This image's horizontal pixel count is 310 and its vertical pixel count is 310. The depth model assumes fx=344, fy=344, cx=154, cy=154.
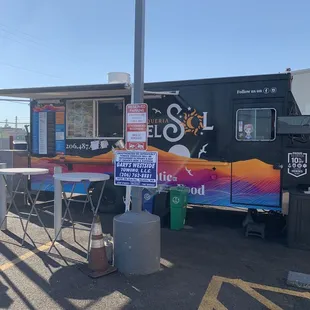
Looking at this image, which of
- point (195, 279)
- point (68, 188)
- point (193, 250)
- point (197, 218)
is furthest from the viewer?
point (68, 188)

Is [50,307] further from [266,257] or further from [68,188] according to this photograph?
[68,188]

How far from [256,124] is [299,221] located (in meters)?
1.86

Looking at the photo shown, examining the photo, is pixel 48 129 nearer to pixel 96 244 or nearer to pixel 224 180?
pixel 224 180

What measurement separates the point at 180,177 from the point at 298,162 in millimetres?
2196

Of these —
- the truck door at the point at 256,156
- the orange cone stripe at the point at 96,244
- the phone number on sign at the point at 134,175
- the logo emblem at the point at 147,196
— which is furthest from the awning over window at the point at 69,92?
the orange cone stripe at the point at 96,244

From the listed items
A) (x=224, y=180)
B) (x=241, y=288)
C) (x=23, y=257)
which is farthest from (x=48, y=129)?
(x=241, y=288)

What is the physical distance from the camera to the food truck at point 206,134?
608 centimetres

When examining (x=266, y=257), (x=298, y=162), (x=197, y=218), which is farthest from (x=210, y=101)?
(x=266, y=257)

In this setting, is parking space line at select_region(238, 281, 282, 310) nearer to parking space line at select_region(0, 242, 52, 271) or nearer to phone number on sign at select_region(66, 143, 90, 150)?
parking space line at select_region(0, 242, 52, 271)

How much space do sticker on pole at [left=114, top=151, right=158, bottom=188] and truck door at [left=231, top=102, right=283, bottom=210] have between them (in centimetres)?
255

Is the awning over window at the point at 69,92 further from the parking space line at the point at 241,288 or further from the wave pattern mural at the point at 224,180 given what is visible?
the parking space line at the point at 241,288

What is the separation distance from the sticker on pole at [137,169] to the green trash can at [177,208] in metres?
2.09

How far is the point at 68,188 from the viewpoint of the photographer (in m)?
7.93

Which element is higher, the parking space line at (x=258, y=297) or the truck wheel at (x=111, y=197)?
the truck wheel at (x=111, y=197)
